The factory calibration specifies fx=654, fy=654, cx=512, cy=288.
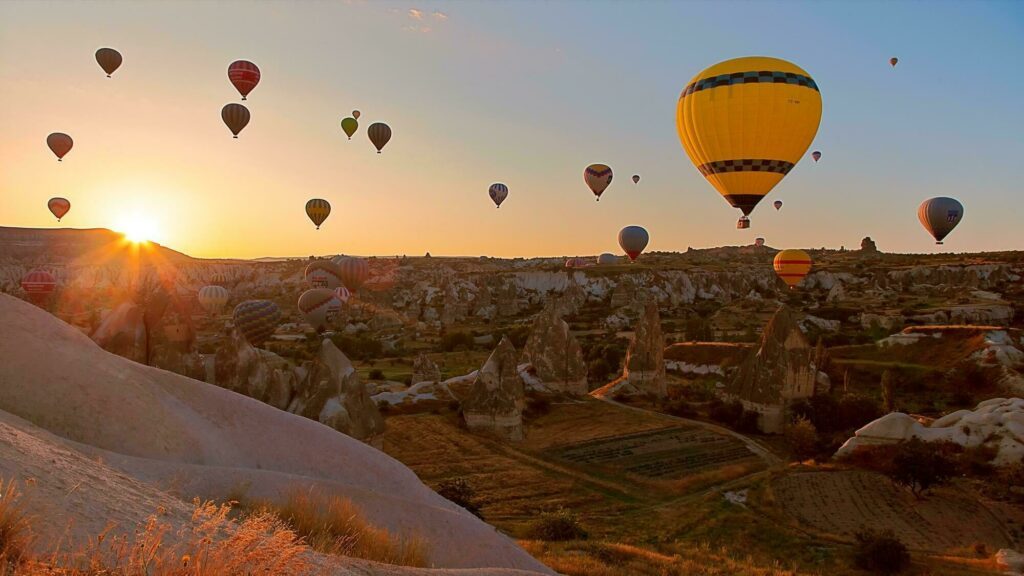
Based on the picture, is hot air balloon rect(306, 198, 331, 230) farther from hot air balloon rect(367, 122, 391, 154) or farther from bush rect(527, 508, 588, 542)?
bush rect(527, 508, 588, 542)

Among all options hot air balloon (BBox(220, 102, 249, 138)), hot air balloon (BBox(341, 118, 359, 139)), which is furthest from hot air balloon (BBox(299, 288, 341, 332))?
hot air balloon (BBox(220, 102, 249, 138))

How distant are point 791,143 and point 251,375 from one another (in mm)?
25884

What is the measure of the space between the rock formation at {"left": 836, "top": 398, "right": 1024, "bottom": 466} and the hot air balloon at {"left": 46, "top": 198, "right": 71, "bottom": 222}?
85268 millimetres

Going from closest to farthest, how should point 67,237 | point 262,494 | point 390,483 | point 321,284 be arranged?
point 262,494, point 390,483, point 321,284, point 67,237

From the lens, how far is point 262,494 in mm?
7469

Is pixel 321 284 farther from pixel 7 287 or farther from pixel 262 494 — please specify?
pixel 7 287

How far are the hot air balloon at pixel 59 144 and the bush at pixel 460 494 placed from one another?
49336 mm

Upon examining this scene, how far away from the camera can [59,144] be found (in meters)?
53.3

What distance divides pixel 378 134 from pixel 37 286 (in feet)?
141

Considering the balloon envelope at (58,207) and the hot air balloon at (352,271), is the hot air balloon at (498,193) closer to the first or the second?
the hot air balloon at (352,271)

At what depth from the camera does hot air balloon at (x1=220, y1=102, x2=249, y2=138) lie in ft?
148

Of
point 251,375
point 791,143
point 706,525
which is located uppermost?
point 791,143

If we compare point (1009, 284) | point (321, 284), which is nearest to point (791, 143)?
point (321, 284)

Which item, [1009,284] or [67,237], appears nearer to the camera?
[1009,284]
